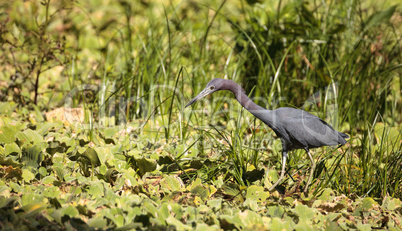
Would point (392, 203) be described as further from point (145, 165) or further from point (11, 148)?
point (11, 148)

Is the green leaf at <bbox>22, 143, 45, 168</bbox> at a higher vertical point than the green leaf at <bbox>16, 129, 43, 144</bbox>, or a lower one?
lower

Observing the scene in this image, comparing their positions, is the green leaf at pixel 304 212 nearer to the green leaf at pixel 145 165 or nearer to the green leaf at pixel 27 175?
the green leaf at pixel 145 165

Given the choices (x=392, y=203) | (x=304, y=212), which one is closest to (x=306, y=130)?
(x=304, y=212)

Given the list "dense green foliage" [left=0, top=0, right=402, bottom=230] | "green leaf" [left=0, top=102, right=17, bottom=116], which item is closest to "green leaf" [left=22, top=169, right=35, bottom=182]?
"dense green foliage" [left=0, top=0, right=402, bottom=230]

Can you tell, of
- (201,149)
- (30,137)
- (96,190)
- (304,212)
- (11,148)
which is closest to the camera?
(304,212)

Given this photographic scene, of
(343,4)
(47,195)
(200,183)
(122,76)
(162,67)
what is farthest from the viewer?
(343,4)

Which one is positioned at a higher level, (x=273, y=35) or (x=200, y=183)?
(x=273, y=35)

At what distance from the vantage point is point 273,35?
4.72m

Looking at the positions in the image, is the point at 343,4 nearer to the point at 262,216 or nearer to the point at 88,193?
the point at 262,216

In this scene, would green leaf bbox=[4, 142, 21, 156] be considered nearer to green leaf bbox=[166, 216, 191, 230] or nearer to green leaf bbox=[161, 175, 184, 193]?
green leaf bbox=[161, 175, 184, 193]

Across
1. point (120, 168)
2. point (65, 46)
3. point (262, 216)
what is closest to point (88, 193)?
point (120, 168)

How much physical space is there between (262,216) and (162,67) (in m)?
2.02

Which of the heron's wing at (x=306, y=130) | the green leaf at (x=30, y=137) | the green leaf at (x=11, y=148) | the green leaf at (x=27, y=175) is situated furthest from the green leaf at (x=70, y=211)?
the heron's wing at (x=306, y=130)

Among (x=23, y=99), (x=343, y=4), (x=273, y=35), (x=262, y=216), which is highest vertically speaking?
(x=343, y=4)
